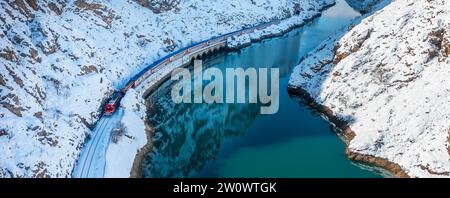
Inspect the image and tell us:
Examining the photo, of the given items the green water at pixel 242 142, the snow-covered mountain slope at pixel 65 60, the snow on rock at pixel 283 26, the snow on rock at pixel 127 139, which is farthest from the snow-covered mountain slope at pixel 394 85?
the snow on rock at pixel 283 26

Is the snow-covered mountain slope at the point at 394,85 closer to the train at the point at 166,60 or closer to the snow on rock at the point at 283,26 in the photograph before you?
the train at the point at 166,60

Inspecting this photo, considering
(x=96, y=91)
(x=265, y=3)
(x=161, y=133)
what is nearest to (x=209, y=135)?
(x=161, y=133)

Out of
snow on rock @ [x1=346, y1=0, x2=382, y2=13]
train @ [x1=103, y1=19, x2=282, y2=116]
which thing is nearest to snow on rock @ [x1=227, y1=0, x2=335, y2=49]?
train @ [x1=103, y1=19, x2=282, y2=116]

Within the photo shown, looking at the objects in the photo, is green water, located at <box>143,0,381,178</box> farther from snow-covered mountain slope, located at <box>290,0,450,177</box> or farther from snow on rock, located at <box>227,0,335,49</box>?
snow on rock, located at <box>227,0,335,49</box>

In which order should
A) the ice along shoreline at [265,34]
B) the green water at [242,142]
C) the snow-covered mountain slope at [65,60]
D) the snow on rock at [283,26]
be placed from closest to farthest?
the snow-covered mountain slope at [65,60] → the green water at [242,142] → the ice along shoreline at [265,34] → the snow on rock at [283,26]

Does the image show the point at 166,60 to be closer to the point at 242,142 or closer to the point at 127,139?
the point at 242,142

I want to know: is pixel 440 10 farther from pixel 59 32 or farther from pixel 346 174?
pixel 59 32

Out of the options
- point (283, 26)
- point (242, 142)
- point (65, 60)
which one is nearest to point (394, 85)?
point (242, 142)
